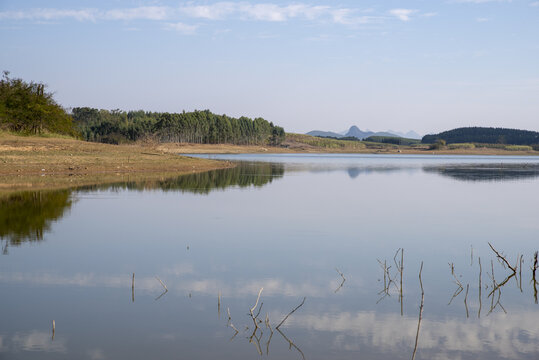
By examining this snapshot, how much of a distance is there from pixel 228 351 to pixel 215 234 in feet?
32.3

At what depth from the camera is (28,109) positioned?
203ft

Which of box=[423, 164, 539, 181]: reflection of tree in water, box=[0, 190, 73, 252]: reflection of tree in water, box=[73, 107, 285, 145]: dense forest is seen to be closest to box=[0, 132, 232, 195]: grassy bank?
box=[0, 190, 73, 252]: reflection of tree in water

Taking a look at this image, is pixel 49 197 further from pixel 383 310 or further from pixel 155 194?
pixel 383 310

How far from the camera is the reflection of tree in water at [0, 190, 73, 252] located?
16531mm

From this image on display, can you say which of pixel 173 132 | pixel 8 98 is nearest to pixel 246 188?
pixel 8 98

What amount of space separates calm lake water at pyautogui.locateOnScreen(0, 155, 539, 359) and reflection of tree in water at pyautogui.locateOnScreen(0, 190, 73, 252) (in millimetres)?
122

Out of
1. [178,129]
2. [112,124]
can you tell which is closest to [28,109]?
[178,129]

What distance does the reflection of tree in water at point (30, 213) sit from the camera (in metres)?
16.5

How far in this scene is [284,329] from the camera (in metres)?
8.76

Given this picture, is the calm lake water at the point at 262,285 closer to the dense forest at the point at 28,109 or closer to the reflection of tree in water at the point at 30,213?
the reflection of tree in water at the point at 30,213

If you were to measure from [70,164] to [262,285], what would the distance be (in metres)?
37.3

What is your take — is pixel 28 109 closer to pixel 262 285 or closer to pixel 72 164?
pixel 72 164

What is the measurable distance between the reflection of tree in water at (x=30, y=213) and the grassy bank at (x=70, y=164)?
311 cm

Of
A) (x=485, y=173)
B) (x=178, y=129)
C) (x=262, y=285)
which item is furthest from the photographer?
(x=178, y=129)
